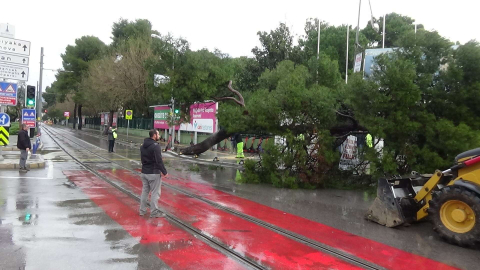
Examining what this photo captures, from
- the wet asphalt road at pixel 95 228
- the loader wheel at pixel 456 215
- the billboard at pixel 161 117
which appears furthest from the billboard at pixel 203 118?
the loader wheel at pixel 456 215

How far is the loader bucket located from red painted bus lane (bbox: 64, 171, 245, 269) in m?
3.74

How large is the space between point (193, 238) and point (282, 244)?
1.50 metres

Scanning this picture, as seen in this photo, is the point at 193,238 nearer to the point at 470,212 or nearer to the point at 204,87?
the point at 470,212

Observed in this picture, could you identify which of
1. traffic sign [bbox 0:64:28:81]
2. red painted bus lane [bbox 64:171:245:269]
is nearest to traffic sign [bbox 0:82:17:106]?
traffic sign [bbox 0:64:28:81]

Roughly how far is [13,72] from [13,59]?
0.56 meters

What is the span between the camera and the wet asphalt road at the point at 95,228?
514cm

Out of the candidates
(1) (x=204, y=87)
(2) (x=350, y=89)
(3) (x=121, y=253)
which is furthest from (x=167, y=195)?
(1) (x=204, y=87)

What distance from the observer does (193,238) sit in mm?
6281

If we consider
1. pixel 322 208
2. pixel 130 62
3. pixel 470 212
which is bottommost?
pixel 322 208

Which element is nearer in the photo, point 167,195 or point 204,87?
point 167,195

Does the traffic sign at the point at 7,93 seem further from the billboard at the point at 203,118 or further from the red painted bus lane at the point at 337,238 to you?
the billboard at the point at 203,118

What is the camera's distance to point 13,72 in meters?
15.5

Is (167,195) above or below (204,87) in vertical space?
below

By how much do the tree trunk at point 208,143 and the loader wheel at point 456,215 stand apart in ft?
36.9
